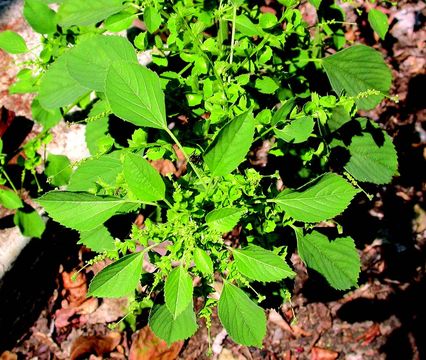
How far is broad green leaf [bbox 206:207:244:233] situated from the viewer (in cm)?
110

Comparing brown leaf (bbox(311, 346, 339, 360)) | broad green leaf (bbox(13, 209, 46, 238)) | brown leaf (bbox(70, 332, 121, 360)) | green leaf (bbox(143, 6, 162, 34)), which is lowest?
brown leaf (bbox(311, 346, 339, 360))

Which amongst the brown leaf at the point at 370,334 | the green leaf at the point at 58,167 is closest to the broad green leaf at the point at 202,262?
the green leaf at the point at 58,167

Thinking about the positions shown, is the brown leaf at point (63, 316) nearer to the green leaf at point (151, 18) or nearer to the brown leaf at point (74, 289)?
the brown leaf at point (74, 289)

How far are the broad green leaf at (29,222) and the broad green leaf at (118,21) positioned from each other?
101cm

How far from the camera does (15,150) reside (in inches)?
87.5

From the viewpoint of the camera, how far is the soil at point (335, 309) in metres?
2.45

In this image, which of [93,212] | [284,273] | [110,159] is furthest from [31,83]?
[284,273]

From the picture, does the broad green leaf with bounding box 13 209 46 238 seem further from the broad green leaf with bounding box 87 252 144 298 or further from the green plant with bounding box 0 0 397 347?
the broad green leaf with bounding box 87 252 144 298

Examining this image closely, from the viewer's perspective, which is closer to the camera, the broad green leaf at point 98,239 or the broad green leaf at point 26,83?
the broad green leaf at point 98,239

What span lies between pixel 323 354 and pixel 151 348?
2.94 feet

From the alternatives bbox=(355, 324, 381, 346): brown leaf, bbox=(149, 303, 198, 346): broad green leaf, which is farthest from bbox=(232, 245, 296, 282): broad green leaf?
bbox=(355, 324, 381, 346): brown leaf

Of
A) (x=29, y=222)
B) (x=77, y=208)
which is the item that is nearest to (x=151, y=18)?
(x=77, y=208)

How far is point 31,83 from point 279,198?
4.04ft

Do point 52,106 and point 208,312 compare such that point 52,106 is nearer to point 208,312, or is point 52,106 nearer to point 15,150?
point 15,150
